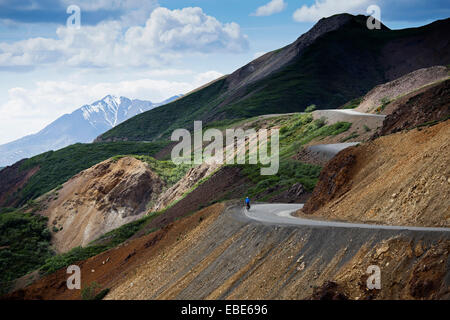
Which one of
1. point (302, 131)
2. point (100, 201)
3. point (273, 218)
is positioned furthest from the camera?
point (100, 201)

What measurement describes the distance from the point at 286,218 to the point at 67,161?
9451cm

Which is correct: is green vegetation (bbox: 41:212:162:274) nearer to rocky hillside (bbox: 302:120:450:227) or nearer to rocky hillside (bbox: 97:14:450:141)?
rocky hillside (bbox: 302:120:450:227)

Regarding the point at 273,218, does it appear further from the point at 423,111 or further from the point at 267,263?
the point at 423,111

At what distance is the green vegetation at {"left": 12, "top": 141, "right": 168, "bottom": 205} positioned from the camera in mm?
104625

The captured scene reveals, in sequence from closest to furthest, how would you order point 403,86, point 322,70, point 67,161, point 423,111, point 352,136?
point 423,111, point 352,136, point 403,86, point 67,161, point 322,70

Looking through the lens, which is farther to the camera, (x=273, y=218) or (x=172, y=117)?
(x=172, y=117)

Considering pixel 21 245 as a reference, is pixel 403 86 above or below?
above

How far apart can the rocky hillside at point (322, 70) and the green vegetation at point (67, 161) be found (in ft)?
67.5

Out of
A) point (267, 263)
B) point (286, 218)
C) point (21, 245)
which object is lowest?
point (21, 245)

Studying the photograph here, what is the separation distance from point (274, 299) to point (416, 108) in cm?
2252

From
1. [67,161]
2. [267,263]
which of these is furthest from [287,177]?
[67,161]

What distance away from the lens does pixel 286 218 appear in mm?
28672

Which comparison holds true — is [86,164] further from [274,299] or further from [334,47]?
[274,299]

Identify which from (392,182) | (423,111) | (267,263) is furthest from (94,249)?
(392,182)
